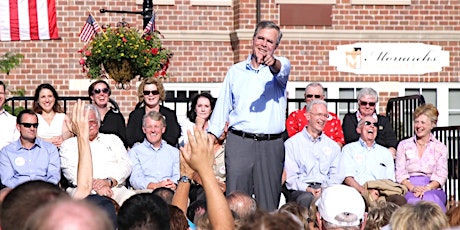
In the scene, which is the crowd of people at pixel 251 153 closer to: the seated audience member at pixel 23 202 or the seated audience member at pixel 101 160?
the seated audience member at pixel 101 160

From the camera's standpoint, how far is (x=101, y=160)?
11.0 m

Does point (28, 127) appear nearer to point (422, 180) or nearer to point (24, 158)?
point (24, 158)

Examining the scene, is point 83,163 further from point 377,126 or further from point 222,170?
point 377,126

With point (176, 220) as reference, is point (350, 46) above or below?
above

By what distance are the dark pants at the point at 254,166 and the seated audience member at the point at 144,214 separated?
454 centimetres

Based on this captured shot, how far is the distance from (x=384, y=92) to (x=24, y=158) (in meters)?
11.4

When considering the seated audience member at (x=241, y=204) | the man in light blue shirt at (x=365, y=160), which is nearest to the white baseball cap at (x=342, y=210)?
the seated audience member at (x=241, y=204)

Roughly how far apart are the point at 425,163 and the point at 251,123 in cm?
357

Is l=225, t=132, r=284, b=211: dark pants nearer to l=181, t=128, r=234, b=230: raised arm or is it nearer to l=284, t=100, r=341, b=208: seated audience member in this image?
l=284, t=100, r=341, b=208: seated audience member

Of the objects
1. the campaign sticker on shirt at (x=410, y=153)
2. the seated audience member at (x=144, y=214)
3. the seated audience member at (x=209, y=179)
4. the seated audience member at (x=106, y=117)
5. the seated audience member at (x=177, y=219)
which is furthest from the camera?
the campaign sticker on shirt at (x=410, y=153)

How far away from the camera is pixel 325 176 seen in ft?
38.8

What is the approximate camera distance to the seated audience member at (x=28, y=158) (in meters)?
10.9

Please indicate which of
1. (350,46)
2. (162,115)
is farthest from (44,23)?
(162,115)

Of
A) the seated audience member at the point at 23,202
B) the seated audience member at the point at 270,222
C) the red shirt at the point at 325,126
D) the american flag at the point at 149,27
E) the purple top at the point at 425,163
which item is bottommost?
the purple top at the point at 425,163
